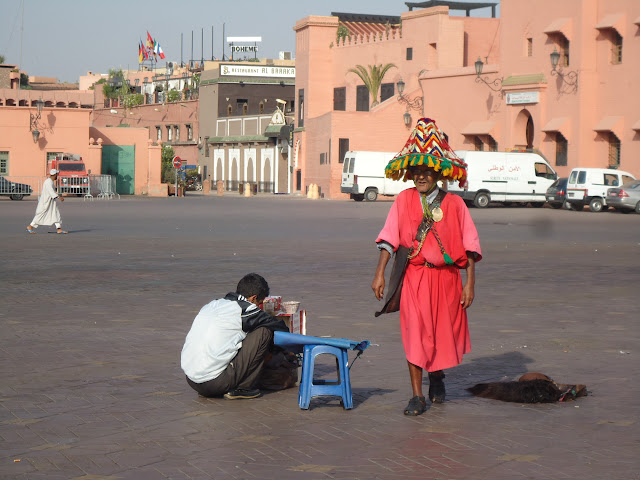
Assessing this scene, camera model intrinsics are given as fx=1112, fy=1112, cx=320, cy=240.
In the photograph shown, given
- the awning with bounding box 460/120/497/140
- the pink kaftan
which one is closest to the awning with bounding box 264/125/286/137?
the awning with bounding box 460/120/497/140

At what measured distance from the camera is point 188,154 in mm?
95000

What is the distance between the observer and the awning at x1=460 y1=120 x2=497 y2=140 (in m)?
54.9

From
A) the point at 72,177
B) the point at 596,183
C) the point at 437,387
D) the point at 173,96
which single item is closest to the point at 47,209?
the point at 437,387

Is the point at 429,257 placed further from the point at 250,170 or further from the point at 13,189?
the point at 250,170

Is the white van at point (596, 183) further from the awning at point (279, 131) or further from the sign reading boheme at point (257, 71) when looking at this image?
the sign reading boheme at point (257, 71)

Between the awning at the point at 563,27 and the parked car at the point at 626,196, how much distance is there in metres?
9.70

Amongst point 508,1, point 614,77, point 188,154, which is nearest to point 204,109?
point 188,154

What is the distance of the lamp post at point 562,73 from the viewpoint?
4906 centimetres

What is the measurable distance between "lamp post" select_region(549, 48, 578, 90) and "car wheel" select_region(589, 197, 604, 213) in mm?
7309

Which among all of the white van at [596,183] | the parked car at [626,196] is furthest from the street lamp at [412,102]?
the parked car at [626,196]

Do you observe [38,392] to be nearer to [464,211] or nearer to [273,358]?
[273,358]

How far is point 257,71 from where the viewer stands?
3497 inches

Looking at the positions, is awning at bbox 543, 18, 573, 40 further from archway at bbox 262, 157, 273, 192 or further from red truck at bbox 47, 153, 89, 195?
archway at bbox 262, 157, 273, 192

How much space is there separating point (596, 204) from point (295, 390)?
123 feet
